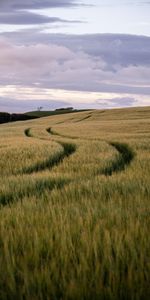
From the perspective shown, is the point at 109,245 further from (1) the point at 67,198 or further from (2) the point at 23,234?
(1) the point at 67,198

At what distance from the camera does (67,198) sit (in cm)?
696

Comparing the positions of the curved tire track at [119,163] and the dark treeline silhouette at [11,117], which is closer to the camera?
the curved tire track at [119,163]

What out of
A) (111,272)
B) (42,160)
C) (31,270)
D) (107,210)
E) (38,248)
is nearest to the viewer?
(111,272)

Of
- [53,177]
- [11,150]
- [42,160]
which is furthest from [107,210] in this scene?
[11,150]

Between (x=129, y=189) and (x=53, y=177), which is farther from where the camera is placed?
(x=53, y=177)

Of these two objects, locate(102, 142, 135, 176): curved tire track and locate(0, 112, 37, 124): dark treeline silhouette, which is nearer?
locate(102, 142, 135, 176): curved tire track

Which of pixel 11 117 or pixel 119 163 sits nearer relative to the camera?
pixel 119 163

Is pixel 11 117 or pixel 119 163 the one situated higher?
pixel 119 163

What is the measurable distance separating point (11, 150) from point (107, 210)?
16.2 meters

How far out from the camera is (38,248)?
389 cm

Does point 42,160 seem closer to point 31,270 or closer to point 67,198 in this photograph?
point 67,198

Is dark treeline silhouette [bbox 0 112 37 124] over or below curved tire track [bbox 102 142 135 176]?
below

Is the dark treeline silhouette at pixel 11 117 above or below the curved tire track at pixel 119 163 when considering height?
below

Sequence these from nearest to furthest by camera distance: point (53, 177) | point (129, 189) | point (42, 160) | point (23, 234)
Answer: point (23, 234) < point (129, 189) < point (53, 177) < point (42, 160)
